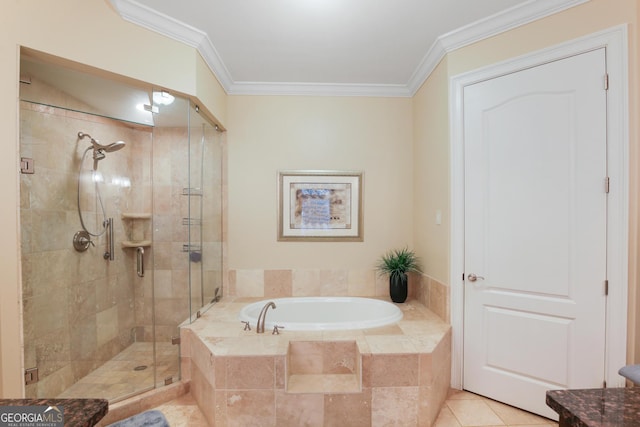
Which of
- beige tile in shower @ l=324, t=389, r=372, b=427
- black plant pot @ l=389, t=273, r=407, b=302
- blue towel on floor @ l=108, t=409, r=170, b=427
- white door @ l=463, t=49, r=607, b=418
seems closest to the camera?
blue towel on floor @ l=108, t=409, r=170, b=427

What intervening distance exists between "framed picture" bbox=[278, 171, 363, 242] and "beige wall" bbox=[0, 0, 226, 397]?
142cm

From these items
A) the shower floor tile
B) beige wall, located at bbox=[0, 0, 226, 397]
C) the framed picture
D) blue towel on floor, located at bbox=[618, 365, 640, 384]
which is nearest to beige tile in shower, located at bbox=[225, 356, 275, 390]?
the shower floor tile

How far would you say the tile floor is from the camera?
204cm

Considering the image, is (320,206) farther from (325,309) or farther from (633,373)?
(633,373)

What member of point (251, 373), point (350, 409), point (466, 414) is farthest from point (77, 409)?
point (466, 414)

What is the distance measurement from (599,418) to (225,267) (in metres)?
2.98

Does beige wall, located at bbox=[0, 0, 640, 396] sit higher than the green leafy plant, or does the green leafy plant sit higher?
beige wall, located at bbox=[0, 0, 640, 396]

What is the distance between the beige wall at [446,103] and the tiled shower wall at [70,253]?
2301 millimetres

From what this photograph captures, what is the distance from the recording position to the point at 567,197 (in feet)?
6.43

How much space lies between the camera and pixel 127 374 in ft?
7.63

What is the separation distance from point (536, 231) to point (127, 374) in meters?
2.99

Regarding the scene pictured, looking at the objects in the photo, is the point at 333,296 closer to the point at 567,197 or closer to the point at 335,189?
the point at 335,189

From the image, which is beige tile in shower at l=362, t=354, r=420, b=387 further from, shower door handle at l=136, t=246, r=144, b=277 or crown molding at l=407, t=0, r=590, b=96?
crown molding at l=407, t=0, r=590, b=96

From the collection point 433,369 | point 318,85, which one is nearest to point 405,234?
point 433,369
